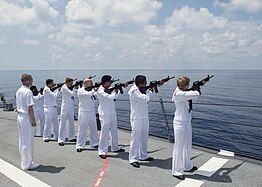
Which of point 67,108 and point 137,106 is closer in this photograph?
point 137,106

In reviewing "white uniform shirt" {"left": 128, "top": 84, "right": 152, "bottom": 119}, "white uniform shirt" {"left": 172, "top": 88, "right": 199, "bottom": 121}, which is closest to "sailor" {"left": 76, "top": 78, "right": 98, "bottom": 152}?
"white uniform shirt" {"left": 128, "top": 84, "right": 152, "bottom": 119}

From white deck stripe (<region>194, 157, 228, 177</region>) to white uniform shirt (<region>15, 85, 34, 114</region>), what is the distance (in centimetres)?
376

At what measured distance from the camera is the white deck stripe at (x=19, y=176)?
4.98 meters

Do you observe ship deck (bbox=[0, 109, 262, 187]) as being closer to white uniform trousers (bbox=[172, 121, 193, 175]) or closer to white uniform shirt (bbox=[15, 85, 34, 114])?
white uniform trousers (bbox=[172, 121, 193, 175])

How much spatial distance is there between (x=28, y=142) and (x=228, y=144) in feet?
45.4

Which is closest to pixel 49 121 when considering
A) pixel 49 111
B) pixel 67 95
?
pixel 49 111

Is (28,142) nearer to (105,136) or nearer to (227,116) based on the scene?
(105,136)

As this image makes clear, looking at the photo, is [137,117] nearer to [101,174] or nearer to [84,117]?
[101,174]

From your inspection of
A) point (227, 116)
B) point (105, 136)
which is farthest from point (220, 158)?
point (227, 116)

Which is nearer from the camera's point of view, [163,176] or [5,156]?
[163,176]

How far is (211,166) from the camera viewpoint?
18.8 ft

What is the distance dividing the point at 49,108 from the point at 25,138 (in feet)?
10.1

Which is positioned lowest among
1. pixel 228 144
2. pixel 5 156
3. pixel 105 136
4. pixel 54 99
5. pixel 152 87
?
pixel 228 144

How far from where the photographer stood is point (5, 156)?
22.0 ft
